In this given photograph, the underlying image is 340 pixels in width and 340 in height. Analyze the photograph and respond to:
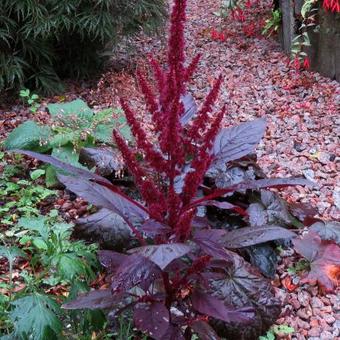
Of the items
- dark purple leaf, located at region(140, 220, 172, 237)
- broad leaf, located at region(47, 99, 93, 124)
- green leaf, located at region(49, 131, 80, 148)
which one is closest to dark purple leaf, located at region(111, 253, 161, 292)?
dark purple leaf, located at region(140, 220, 172, 237)

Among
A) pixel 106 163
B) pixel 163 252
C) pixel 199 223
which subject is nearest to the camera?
pixel 163 252

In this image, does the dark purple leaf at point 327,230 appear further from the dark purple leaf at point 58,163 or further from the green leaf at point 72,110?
the green leaf at point 72,110

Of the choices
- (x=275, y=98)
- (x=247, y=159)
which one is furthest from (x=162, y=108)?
(x=275, y=98)

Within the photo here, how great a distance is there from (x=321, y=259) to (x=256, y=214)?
1.08ft

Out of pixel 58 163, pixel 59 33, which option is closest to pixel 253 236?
pixel 58 163

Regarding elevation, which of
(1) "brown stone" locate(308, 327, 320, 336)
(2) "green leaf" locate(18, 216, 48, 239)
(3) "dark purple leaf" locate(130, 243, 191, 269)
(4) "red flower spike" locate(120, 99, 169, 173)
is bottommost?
(1) "brown stone" locate(308, 327, 320, 336)

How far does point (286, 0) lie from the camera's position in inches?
181

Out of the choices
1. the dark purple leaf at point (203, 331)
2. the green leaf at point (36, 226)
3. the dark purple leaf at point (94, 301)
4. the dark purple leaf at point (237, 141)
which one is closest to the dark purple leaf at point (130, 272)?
the dark purple leaf at point (94, 301)

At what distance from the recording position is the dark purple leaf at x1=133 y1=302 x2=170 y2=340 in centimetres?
151

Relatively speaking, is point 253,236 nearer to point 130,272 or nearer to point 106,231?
point 130,272

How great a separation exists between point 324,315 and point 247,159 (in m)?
0.84

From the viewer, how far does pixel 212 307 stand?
1.55 metres

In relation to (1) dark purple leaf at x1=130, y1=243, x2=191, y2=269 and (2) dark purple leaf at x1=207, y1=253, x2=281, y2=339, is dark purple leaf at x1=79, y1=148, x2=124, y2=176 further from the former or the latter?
(1) dark purple leaf at x1=130, y1=243, x2=191, y2=269

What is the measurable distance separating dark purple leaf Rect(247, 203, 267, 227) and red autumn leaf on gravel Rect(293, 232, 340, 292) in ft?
0.54
